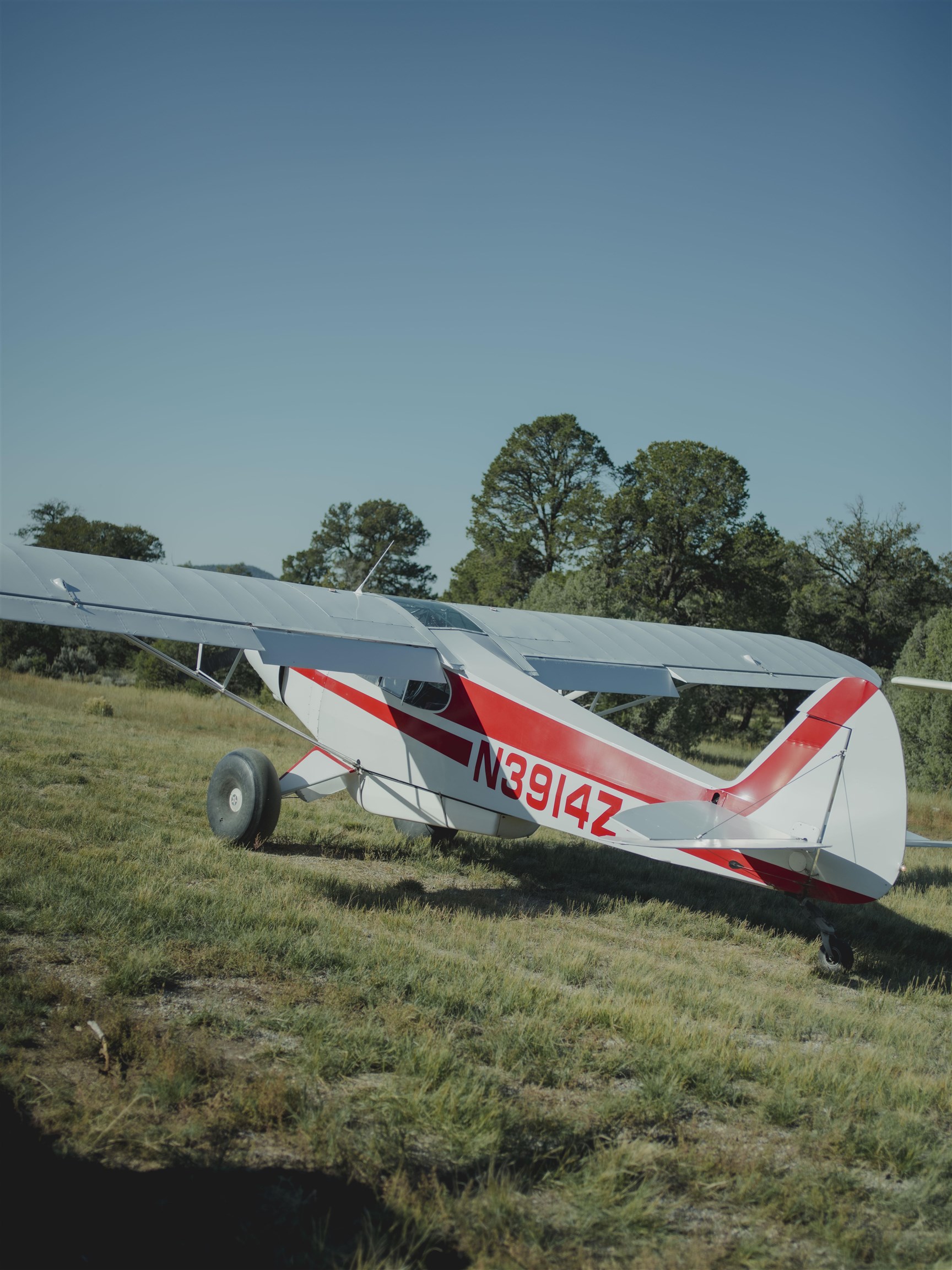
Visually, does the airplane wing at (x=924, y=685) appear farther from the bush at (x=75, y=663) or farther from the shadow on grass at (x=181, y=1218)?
the bush at (x=75, y=663)

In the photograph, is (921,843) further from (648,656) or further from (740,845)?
(648,656)

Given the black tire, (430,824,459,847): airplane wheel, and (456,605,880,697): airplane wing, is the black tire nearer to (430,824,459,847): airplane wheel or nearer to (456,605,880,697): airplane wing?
(430,824,459,847): airplane wheel

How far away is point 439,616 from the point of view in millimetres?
8820

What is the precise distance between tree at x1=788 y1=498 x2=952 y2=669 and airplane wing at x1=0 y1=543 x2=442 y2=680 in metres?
30.6

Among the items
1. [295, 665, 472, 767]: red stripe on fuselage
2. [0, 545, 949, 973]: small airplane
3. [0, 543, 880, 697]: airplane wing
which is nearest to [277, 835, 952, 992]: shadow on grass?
[0, 545, 949, 973]: small airplane

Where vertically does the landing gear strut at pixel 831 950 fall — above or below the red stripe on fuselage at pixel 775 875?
below

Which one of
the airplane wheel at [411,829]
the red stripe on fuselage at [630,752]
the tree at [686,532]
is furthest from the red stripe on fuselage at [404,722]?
the tree at [686,532]

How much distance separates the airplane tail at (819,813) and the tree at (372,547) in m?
44.0

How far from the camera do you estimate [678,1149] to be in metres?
3.39

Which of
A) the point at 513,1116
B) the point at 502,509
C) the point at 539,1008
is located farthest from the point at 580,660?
the point at 502,509

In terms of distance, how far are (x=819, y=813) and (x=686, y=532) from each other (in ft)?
94.0

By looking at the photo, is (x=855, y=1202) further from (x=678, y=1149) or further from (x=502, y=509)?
(x=502, y=509)

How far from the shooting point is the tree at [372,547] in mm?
50000

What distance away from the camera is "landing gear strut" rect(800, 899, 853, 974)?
5.98 m
